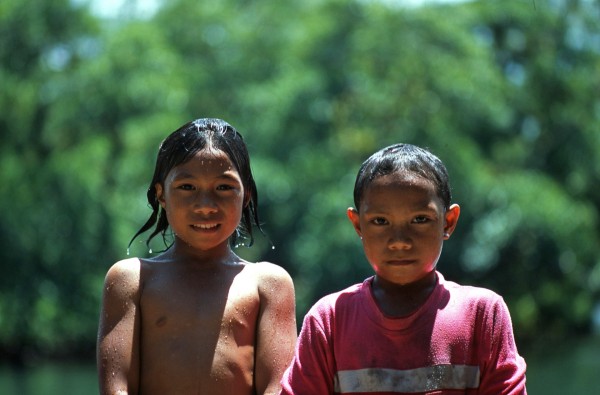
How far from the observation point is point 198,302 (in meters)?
2.34

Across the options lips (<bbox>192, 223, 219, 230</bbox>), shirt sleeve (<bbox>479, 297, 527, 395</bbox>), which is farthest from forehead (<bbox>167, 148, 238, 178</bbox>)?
shirt sleeve (<bbox>479, 297, 527, 395</bbox>)

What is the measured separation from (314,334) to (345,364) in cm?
A: 9

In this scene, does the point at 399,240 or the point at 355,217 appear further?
the point at 355,217

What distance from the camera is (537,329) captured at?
13.7m

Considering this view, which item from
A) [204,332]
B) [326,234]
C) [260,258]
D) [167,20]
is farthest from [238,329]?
[167,20]

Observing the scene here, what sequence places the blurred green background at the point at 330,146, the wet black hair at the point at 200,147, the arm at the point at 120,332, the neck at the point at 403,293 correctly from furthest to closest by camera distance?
1. the blurred green background at the point at 330,146
2. the wet black hair at the point at 200,147
3. the arm at the point at 120,332
4. the neck at the point at 403,293

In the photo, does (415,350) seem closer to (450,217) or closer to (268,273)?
(450,217)

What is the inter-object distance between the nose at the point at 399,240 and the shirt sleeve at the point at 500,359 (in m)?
0.21

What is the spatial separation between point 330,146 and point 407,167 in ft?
38.1

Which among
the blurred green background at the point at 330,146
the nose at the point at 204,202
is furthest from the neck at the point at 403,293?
the blurred green background at the point at 330,146

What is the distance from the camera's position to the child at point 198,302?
7.47ft

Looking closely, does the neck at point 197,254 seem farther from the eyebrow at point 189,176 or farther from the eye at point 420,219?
the eye at point 420,219

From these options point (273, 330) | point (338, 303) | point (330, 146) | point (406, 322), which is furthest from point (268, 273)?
point (330, 146)

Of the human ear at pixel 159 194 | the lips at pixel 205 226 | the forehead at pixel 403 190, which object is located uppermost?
the human ear at pixel 159 194
